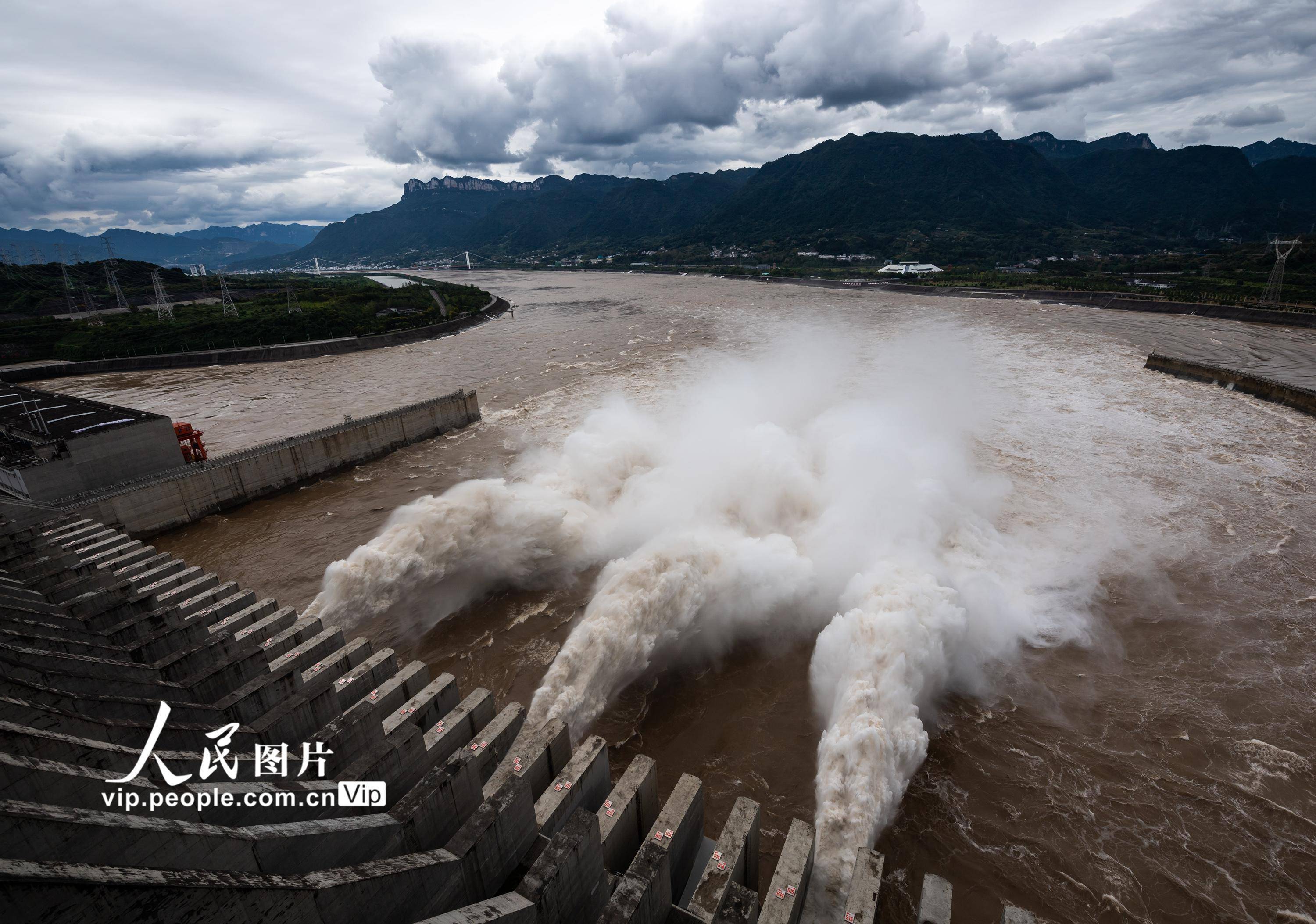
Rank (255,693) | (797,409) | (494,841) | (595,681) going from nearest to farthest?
(494,841), (255,693), (595,681), (797,409)

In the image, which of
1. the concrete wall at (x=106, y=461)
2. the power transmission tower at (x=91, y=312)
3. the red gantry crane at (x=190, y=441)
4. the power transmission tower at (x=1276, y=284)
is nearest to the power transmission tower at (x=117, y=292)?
the power transmission tower at (x=91, y=312)

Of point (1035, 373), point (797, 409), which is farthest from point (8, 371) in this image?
point (1035, 373)

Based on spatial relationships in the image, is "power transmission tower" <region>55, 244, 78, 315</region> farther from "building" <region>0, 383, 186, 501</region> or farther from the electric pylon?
"building" <region>0, 383, 186, 501</region>

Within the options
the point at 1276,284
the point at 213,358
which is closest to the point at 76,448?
the point at 213,358

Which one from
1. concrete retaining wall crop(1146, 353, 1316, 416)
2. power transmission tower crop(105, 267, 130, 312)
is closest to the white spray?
concrete retaining wall crop(1146, 353, 1316, 416)

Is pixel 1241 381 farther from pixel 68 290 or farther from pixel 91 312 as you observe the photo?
pixel 68 290

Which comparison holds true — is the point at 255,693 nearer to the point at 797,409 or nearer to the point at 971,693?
the point at 971,693
